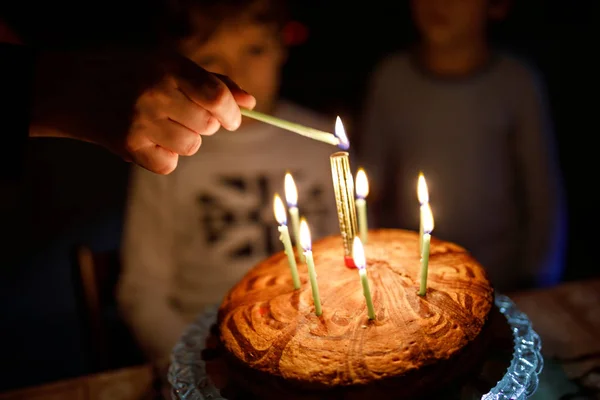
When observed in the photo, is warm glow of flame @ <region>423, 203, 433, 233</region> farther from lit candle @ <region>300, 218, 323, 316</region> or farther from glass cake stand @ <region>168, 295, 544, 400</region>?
glass cake stand @ <region>168, 295, 544, 400</region>

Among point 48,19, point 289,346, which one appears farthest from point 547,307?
point 48,19

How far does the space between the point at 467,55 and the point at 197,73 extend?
2256mm

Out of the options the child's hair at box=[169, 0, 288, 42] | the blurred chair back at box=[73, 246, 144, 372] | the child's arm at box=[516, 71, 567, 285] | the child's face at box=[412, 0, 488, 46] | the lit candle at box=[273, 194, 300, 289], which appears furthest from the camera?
the child's arm at box=[516, 71, 567, 285]

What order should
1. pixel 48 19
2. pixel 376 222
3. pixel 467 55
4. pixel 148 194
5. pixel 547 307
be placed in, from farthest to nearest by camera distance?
pixel 48 19 → pixel 376 222 → pixel 467 55 → pixel 148 194 → pixel 547 307

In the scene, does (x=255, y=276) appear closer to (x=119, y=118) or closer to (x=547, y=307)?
(x=119, y=118)

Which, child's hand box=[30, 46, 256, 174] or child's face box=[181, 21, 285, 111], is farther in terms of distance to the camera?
child's face box=[181, 21, 285, 111]

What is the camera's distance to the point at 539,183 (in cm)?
284

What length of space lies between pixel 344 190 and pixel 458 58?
6.57ft

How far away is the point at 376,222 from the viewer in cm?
349

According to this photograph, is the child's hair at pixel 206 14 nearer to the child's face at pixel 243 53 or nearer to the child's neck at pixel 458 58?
the child's face at pixel 243 53

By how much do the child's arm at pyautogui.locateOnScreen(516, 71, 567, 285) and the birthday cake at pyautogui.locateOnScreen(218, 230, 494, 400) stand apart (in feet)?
5.09

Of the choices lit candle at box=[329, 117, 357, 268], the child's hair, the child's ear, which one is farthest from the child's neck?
lit candle at box=[329, 117, 357, 268]

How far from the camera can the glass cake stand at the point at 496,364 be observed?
3.87 ft

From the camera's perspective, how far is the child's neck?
2918 millimetres
